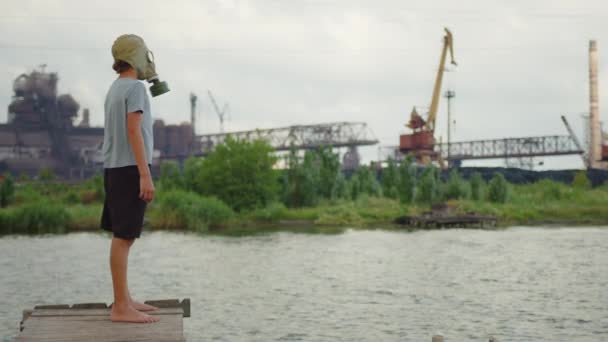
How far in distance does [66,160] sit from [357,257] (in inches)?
3957

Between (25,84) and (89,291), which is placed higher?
(25,84)

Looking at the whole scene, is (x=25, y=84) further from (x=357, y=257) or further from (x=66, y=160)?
(x=357, y=257)

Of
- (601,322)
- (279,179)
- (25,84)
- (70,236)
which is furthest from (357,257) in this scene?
(25,84)

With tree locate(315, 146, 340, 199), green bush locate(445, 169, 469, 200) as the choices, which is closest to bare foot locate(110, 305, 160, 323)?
tree locate(315, 146, 340, 199)

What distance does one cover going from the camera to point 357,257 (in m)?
29.7

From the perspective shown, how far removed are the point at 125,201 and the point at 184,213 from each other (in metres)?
42.4

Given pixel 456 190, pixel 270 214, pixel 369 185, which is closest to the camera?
pixel 270 214

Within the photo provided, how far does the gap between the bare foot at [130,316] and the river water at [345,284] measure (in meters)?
7.97

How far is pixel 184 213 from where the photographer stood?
4819 centimetres

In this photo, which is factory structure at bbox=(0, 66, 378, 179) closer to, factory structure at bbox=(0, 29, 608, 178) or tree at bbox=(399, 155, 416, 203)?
factory structure at bbox=(0, 29, 608, 178)

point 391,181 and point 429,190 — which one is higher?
point 391,181

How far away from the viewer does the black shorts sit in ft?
20.5

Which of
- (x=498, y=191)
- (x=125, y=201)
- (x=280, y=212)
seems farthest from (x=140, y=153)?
→ (x=498, y=191)

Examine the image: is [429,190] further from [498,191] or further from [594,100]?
[594,100]
